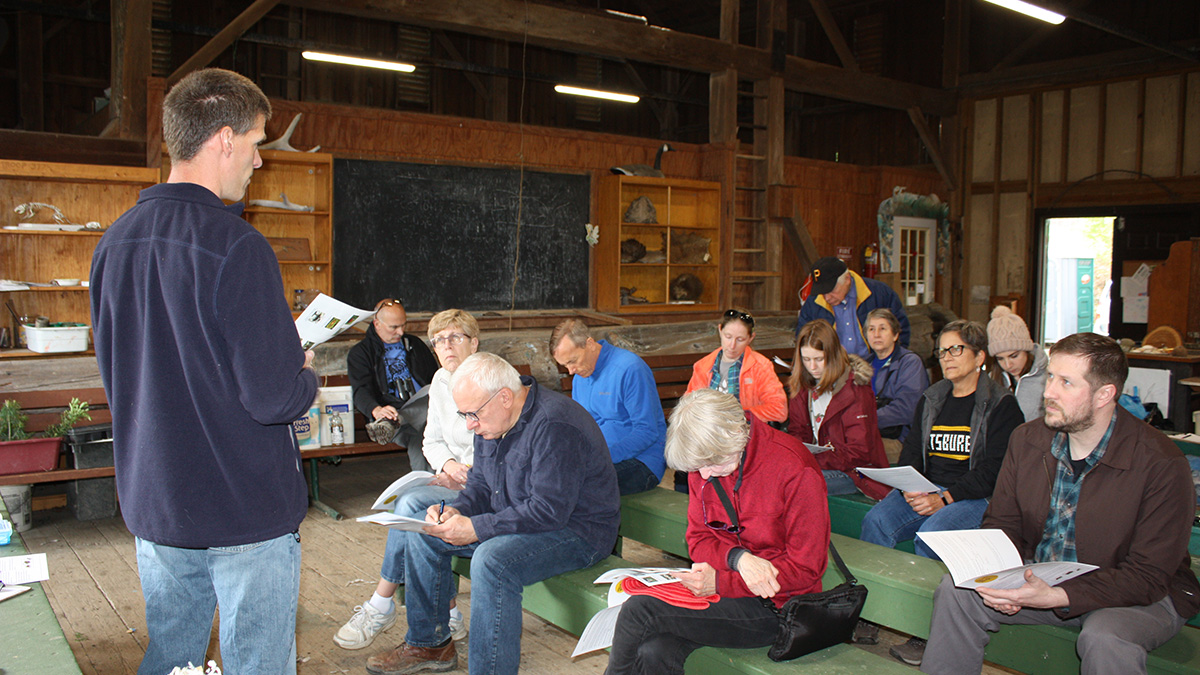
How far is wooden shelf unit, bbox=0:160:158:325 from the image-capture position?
600cm

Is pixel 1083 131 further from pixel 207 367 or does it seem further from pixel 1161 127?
pixel 207 367

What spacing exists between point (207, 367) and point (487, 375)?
137cm

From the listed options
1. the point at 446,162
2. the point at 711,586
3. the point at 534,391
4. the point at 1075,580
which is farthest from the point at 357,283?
the point at 1075,580

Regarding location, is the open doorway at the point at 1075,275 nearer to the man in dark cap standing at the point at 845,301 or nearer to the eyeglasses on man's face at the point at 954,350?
the man in dark cap standing at the point at 845,301

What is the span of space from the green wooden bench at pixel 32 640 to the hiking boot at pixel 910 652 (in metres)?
2.78

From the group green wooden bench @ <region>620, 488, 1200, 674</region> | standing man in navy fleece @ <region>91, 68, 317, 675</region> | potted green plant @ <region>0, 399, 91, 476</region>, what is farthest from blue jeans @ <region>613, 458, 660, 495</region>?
potted green plant @ <region>0, 399, 91, 476</region>

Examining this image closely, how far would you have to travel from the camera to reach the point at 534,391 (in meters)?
3.02

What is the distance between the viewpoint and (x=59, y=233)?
6.04m

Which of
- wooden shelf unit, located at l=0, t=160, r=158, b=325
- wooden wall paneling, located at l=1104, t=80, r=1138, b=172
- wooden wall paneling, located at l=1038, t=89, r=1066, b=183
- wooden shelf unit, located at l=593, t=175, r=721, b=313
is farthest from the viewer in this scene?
wooden wall paneling, located at l=1038, t=89, r=1066, b=183

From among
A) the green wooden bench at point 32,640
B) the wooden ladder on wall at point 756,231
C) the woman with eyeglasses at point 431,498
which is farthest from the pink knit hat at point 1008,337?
the wooden ladder on wall at point 756,231

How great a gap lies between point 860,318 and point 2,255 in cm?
594

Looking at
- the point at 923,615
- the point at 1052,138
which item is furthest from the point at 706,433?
the point at 1052,138

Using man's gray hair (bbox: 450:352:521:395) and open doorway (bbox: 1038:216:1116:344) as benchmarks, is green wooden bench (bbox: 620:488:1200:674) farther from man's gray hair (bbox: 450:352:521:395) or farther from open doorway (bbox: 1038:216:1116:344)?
open doorway (bbox: 1038:216:1116:344)

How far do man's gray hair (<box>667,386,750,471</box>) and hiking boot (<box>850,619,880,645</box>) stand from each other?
5.07 ft
